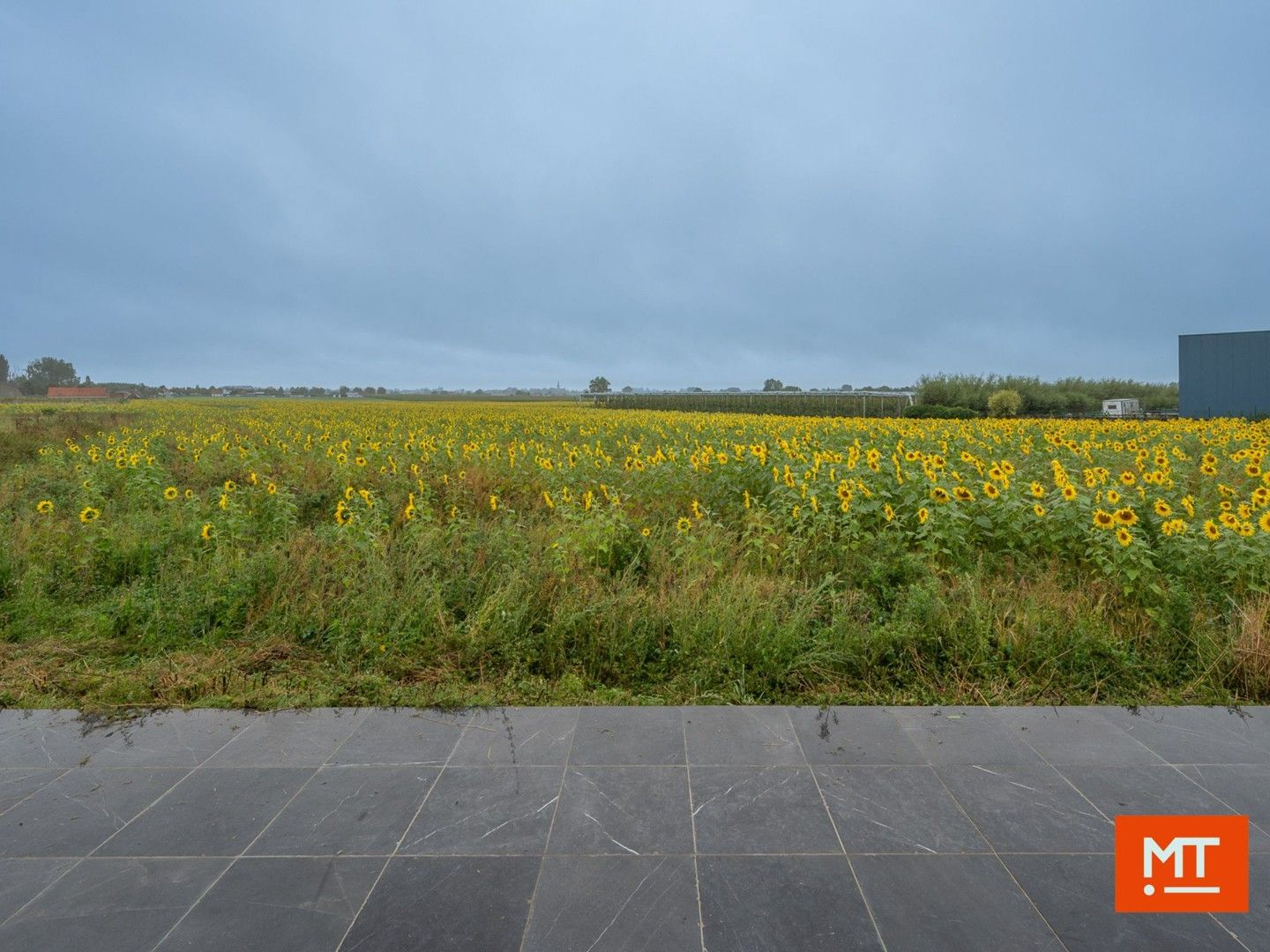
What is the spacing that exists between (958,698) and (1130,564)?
209 centimetres

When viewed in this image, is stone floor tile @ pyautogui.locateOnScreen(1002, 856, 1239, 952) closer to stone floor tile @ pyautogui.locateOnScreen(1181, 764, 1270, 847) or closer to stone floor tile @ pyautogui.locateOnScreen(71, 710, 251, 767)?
stone floor tile @ pyautogui.locateOnScreen(1181, 764, 1270, 847)

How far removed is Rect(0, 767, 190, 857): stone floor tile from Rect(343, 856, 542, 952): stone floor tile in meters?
1.28

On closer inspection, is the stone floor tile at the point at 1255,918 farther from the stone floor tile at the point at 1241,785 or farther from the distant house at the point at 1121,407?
the distant house at the point at 1121,407

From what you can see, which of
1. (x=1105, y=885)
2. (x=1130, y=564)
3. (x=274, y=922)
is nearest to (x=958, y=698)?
(x=1105, y=885)

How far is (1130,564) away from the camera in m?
5.12

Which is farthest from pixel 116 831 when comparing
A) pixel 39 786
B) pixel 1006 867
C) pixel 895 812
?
pixel 1006 867

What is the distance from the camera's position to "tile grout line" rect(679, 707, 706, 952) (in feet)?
7.57

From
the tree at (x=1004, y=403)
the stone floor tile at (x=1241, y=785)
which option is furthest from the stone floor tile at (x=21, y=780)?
the tree at (x=1004, y=403)

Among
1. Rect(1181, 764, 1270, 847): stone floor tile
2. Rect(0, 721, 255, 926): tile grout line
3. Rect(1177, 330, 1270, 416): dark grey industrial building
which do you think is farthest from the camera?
Rect(1177, 330, 1270, 416): dark grey industrial building

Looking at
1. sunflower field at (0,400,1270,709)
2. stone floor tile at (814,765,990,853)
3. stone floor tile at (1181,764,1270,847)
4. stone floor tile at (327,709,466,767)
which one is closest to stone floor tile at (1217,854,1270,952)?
stone floor tile at (1181,764,1270,847)

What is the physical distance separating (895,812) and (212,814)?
281 cm

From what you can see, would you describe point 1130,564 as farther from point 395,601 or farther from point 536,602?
point 395,601

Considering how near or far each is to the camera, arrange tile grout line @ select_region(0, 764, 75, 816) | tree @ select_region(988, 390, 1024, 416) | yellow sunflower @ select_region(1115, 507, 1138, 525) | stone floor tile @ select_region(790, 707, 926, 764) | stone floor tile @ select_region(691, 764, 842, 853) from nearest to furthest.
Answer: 1. stone floor tile @ select_region(691, 764, 842, 853)
2. tile grout line @ select_region(0, 764, 75, 816)
3. stone floor tile @ select_region(790, 707, 926, 764)
4. yellow sunflower @ select_region(1115, 507, 1138, 525)
5. tree @ select_region(988, 390, 1024, 416)

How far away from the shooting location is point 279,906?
243 cm
